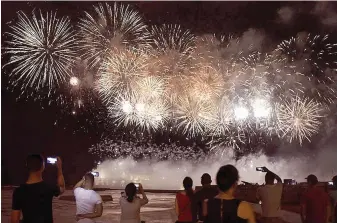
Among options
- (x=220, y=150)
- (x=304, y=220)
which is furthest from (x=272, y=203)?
(x=220, y=150)

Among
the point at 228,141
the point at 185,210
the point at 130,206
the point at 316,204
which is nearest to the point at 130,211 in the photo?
the point at 130,206

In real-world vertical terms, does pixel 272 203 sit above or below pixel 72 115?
below

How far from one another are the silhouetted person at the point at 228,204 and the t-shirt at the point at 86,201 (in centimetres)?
243

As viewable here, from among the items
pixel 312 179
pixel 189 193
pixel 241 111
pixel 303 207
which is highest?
pixel 241 111

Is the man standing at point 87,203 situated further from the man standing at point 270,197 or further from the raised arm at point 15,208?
the man standing at point 270,197

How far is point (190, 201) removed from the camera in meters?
6.73

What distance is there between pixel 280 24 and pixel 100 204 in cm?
3813

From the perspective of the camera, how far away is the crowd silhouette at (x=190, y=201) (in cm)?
398

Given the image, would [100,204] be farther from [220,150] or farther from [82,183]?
[220,150]

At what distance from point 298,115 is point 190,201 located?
73.0 feet

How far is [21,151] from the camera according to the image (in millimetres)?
50031

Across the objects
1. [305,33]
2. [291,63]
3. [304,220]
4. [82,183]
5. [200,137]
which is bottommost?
[304,220]

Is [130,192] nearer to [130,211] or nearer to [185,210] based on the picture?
[130,211]

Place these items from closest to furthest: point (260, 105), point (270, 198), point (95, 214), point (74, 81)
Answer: point (95, 214) < point (270, 198) < point (74, 81) < point (260, 105)
